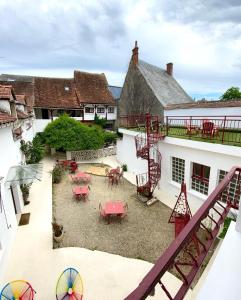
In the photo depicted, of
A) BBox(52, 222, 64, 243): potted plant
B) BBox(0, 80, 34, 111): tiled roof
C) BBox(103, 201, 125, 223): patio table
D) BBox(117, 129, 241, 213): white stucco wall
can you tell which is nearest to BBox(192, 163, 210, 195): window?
BBox(117, 129, 241, 213): white stucco wall

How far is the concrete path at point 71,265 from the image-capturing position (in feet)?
20.3

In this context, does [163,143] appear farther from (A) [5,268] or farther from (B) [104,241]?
(A) [5,268]

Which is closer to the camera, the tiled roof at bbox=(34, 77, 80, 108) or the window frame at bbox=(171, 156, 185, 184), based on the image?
the window frame at bbox=(171, 156, 185, 184)

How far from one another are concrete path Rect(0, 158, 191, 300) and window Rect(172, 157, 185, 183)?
5.82 metres

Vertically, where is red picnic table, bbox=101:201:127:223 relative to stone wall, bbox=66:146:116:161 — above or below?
below

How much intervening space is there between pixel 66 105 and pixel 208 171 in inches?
823

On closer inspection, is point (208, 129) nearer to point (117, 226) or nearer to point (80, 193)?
point (117, 226)

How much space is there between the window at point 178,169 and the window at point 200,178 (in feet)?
2.61

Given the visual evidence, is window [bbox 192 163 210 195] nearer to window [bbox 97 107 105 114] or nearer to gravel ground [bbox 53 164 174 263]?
gravel ground [bbox 53 164 174 263]

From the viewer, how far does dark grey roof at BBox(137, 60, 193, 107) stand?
21.5 metres

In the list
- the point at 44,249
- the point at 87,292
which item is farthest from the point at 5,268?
the point at 87,292

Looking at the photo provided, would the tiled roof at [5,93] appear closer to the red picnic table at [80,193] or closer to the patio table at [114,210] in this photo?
the red picnic table at [80,193]

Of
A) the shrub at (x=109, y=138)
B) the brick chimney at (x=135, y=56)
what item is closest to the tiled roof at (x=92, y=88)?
the shrub at (x=109, y=138)

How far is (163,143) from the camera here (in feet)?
40.7
